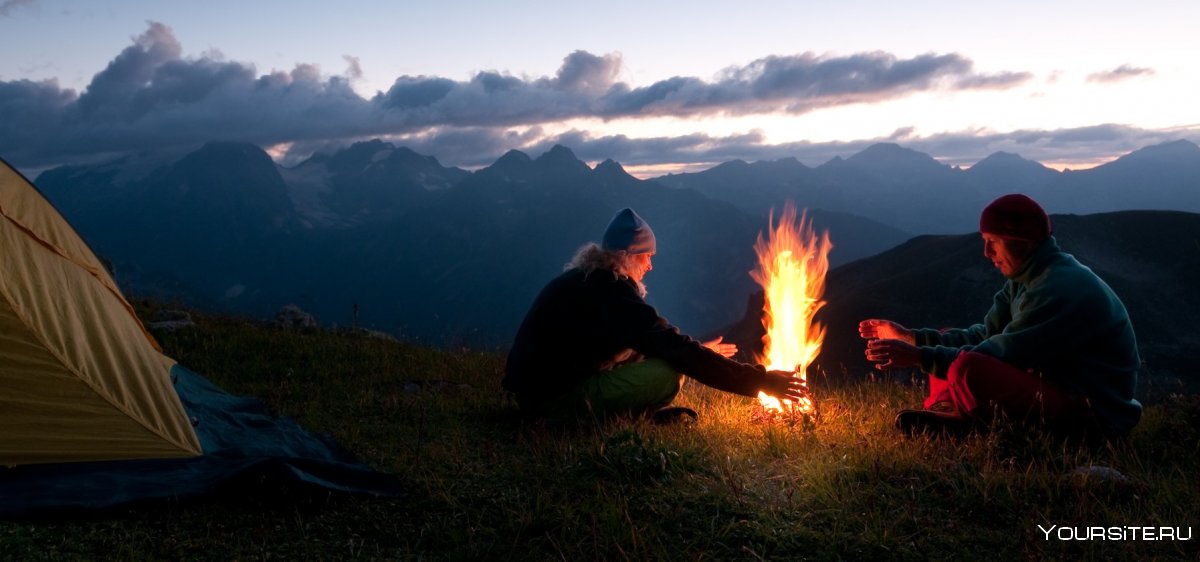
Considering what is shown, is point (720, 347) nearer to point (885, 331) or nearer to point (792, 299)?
point (792, 299)

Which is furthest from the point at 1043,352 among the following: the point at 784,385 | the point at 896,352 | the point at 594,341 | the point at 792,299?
the point at 594,341

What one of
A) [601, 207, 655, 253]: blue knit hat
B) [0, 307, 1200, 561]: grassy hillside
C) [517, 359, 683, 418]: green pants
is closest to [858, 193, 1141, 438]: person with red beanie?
[0, 307, 1200, 561]: grassy hillside

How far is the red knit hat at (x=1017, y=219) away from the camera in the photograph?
5.81 m

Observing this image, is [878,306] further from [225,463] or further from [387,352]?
[225,463]

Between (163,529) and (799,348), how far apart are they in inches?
217

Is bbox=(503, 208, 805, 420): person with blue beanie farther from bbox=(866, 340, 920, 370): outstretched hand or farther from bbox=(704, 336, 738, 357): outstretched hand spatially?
bbox=(866, 340, 920, 370): outstretched hand

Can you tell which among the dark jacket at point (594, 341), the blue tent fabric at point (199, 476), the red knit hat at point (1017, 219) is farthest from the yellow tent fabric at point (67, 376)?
the red knit hat at point (1017, 219)

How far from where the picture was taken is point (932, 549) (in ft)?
14.4

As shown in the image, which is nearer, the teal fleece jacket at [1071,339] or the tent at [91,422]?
the tent at [91,422]

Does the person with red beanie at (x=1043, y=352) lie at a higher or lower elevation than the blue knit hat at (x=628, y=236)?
lower

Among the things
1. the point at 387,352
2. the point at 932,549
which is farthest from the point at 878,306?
the point at 932,549

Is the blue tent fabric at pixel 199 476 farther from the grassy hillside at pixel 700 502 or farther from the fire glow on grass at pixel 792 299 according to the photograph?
the fire glow on grass at pixel 792 299

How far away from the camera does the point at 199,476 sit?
556 centimetres

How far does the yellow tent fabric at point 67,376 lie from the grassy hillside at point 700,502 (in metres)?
1.09
